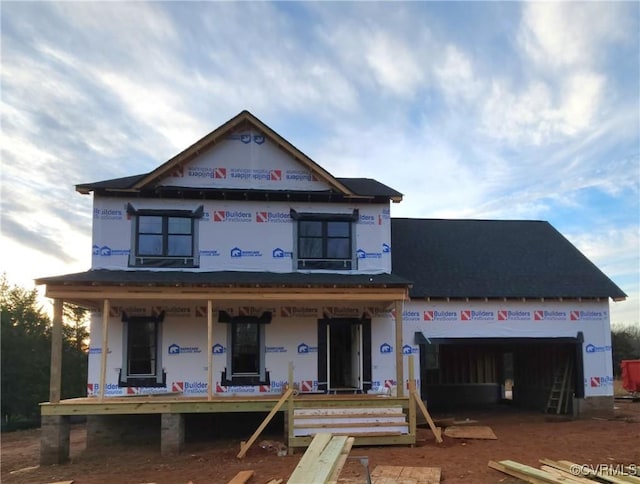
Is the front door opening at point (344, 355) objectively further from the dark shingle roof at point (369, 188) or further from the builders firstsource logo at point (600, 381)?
the builders firstsource logo at point (600, 381)

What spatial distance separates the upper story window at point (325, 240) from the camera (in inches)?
678

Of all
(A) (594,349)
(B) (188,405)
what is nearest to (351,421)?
(B) (188,405)

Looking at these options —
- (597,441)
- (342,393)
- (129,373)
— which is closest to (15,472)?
(129,373)

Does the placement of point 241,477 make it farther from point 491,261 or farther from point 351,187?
point 491,261

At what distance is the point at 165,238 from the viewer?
16797mm

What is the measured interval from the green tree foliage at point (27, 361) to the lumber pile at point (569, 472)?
1037 inches

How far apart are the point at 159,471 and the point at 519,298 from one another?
1136cm

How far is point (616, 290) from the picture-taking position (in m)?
18.1

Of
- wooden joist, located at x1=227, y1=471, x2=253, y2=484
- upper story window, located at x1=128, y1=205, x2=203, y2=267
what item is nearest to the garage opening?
upper story window, located at x1=128, y1=205, x2=203, y2=267

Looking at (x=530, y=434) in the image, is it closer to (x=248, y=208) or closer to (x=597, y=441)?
(x=597, y=441)

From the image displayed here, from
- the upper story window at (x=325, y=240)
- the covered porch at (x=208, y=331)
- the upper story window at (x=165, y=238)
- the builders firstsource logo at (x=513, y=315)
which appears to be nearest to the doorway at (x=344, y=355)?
the covered porch at (x=208, y=331)

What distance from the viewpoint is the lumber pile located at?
9117 millimetres

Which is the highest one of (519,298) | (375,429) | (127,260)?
(127,260)

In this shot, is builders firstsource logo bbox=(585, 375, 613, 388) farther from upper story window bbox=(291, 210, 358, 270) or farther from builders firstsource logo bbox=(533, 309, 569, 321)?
upper story window bbox=(291, 210, 358, 270)
